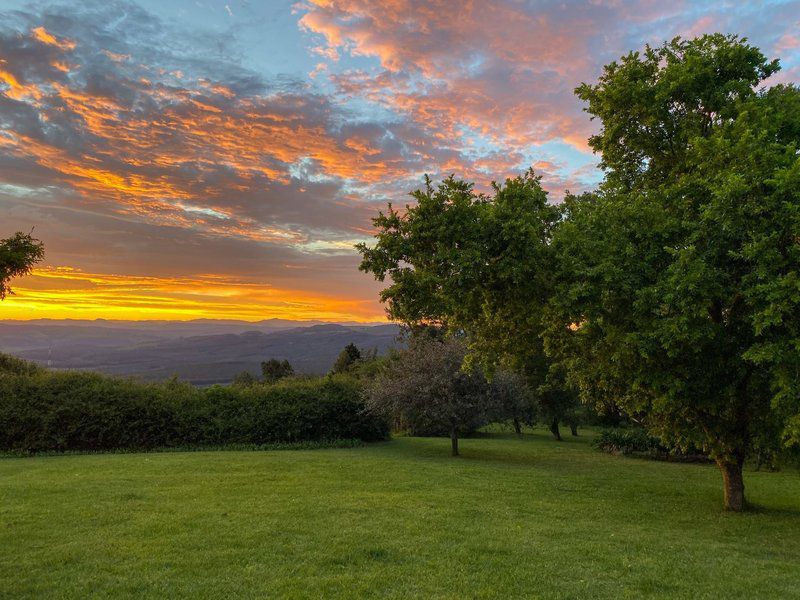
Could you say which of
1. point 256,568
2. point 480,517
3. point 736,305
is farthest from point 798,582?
point 256,568

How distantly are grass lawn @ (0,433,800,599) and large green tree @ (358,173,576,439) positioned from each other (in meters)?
5.38

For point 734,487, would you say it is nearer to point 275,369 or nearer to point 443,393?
point 443,393

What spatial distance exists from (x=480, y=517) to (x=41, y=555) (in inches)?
343

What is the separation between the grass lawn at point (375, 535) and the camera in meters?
7.80

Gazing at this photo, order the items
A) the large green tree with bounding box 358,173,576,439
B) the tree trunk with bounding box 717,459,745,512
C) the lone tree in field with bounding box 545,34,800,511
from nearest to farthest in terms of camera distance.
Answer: the lone tree in field with bounding box 545,34,800,511 → the large green tree with bounding box 358,173,576,439 → the tree trunk with bounding box 717,459,745,512

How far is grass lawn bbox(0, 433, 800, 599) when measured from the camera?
25.6 feet

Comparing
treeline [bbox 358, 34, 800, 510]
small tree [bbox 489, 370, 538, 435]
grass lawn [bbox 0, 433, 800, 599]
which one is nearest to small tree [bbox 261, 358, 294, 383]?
small tree [bbox 489, 370, 538, 435]

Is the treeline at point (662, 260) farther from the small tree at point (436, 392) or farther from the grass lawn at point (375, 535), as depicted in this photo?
the small tree at point (436, 392)

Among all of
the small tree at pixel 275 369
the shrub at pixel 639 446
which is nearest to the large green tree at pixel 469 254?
the shrub at pixel 639 446

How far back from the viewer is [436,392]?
26.0 metres

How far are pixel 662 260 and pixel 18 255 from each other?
25207mm

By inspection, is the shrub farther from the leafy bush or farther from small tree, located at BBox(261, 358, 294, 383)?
small tree, located at BBox(261, 358, 294, 383)

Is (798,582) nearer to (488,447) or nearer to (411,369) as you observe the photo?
(411,369)

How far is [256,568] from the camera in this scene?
26.9 ft
